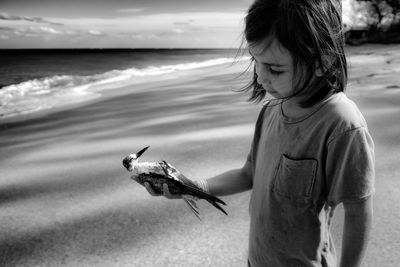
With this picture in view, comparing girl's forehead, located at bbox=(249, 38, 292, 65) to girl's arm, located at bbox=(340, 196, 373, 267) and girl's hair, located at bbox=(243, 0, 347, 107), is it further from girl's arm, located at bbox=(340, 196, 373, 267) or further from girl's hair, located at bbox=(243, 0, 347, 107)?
girl's arm, located at bbox=(340, 196, 373, 267)

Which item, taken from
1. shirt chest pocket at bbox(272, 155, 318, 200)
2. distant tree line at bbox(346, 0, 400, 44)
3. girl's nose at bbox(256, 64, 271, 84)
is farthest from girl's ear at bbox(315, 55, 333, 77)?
distant tree line at bbox(346, 0, 400, 44)

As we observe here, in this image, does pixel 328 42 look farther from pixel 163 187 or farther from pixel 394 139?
pixel 394 139

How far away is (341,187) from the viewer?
1.06 metres

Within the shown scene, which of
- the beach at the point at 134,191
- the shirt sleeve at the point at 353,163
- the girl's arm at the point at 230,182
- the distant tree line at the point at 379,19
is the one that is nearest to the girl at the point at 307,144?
the shirt sleeve at the point at 353,163

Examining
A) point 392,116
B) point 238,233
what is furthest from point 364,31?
point 238,233

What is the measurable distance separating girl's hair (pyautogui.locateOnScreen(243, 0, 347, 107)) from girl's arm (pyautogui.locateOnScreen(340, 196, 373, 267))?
0.34 m

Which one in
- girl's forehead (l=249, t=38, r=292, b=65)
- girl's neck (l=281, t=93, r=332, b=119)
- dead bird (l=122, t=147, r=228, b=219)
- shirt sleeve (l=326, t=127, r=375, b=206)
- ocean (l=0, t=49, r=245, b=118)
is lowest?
ocean (l=0, t=49, r=245, b=118)

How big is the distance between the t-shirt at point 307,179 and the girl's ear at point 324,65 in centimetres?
8

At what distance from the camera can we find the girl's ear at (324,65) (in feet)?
3.67

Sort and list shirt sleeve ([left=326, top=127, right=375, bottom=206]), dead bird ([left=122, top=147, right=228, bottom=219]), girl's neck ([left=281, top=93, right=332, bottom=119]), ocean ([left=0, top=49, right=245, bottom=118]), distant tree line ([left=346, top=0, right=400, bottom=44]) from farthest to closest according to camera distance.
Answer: distant tree line ([left=346, top=0, right=400, bottom=44]) → ocean ([left=0, top=49, right=245, bottom=118]) → dead bird ([left=122, top=147, right=228, bottom=219]) → girl's neck ([left=281, top=93, right=332, bottom=119]) → shirt sleeve ([left=326, top=127, right=375, bottom=206])

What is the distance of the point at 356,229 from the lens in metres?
1.07

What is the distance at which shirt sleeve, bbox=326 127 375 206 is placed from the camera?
40.8 inches

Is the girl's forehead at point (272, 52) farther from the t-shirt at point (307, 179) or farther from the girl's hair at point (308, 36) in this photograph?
the t-shirt at point (307, 179)

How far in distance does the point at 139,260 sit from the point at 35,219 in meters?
1.11
